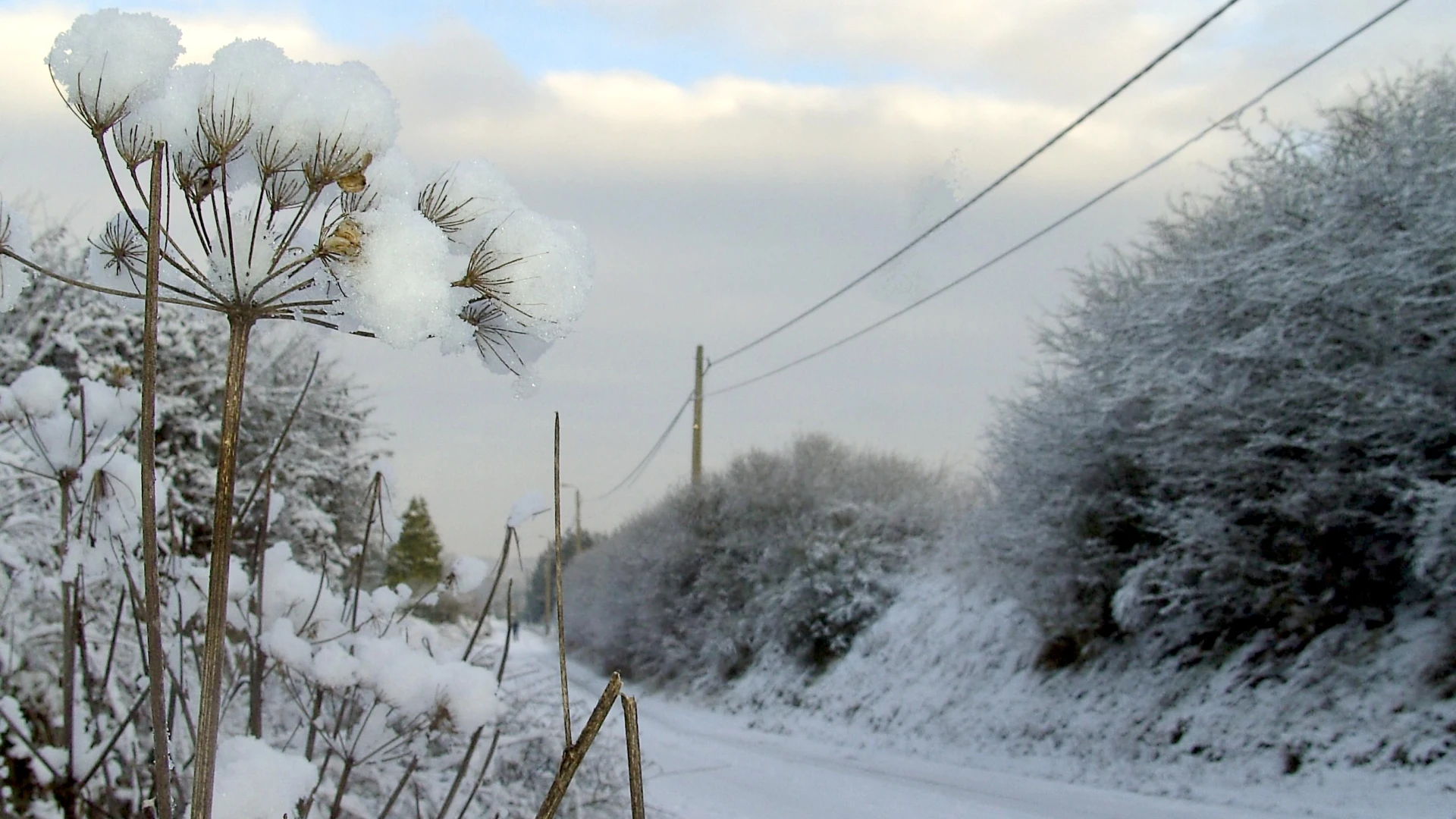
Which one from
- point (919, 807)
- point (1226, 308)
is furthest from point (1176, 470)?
point (919, 807)

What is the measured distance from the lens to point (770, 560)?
24859mm

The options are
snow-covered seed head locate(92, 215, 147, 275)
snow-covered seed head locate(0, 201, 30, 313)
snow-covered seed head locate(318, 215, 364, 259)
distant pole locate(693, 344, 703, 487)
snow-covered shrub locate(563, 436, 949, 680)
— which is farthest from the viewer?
distant pole locate(693, 344, 703, 487)

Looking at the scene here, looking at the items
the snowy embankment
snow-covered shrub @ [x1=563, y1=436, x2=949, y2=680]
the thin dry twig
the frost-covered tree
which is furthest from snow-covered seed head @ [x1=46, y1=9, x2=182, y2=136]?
snow-covered shrub @ [x1=563, y1=436, x2=949, y2=680]

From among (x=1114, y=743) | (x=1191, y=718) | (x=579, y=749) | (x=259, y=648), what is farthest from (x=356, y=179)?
(x=1114, y=743)

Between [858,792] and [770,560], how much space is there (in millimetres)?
14542

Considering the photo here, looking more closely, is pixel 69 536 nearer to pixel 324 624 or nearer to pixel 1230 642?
pixel 324 624

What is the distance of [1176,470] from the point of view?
11.7m

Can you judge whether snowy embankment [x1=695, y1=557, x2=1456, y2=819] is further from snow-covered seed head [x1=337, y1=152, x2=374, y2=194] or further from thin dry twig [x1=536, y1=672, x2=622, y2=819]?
snow-covered seed head [x1=337, y1=152, x2=374, y2=194]

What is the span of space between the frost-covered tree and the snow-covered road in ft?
18.8

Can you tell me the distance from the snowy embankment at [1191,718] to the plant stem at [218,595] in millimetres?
8996

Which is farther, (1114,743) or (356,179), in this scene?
(1114,743)

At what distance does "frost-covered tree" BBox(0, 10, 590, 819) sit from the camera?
1.10m

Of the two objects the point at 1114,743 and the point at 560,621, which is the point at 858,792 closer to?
the point at 1114,743

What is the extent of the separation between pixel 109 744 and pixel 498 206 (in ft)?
4.06
